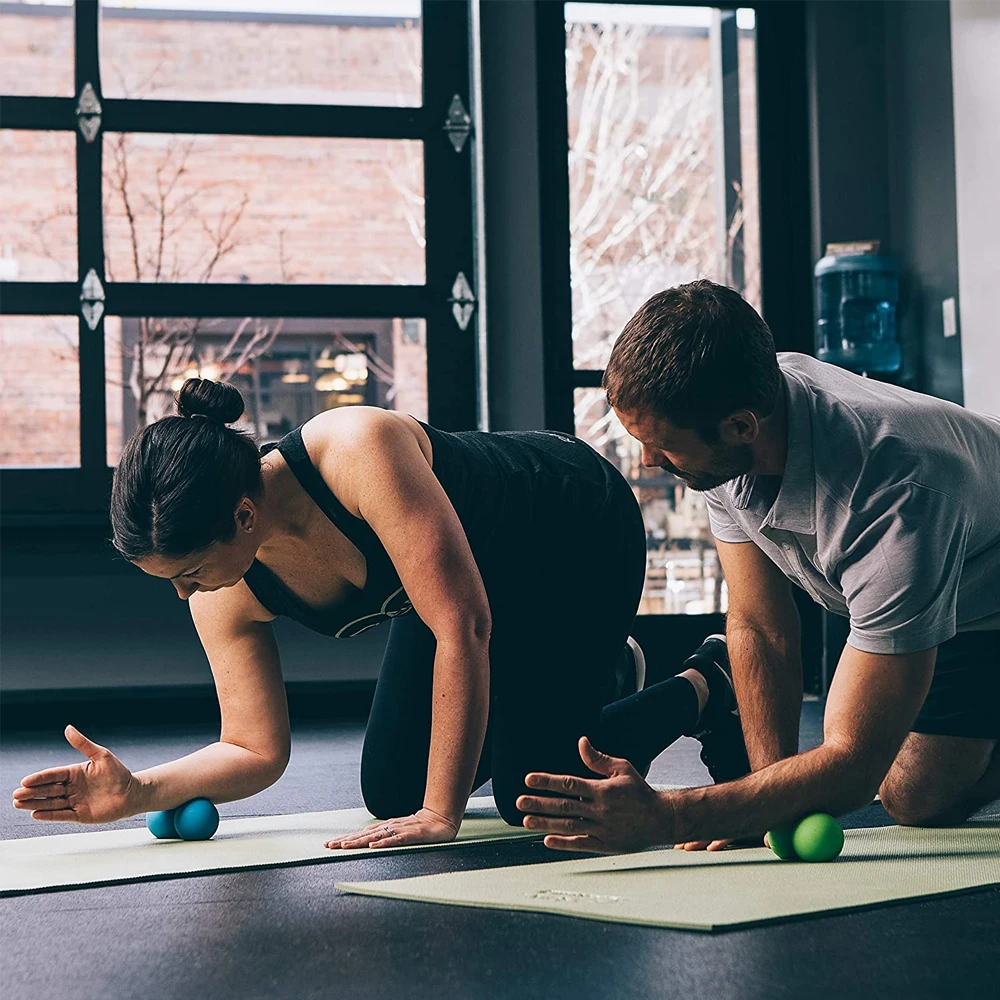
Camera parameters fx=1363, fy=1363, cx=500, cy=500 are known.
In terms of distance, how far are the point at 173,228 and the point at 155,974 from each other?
138 inches

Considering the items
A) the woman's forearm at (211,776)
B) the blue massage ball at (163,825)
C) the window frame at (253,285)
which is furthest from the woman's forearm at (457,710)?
the window frame at (253,285)

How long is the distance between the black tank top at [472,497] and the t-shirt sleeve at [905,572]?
0.68 m

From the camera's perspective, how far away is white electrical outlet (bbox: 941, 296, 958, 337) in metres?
4.28

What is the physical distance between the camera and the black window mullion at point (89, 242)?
4.43 meters

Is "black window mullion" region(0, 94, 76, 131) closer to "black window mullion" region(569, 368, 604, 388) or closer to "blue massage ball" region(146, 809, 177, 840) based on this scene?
"black window mullion" region(569, 368, 604, 388)

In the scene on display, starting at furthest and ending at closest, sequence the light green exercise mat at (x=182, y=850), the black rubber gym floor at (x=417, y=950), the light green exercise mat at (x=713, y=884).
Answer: the light green exercise mat at (x=182, y=850), the light green exercise mat at (x=713, y=884), the black rubber gym floor at (x=417, y=950)

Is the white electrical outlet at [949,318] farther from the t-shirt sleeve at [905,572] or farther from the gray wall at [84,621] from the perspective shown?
the t-shirt sleeve at [905,572]

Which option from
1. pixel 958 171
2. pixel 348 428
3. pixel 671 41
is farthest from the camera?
pixel 671 41

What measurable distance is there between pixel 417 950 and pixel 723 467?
674mm

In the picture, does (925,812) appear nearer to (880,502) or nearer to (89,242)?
(880,502)

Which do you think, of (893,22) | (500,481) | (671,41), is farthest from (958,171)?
(500,481)

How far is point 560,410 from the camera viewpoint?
4.64m

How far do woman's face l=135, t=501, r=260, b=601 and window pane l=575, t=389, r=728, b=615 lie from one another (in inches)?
114

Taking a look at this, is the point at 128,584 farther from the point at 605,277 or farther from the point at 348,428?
the point at 348,428
